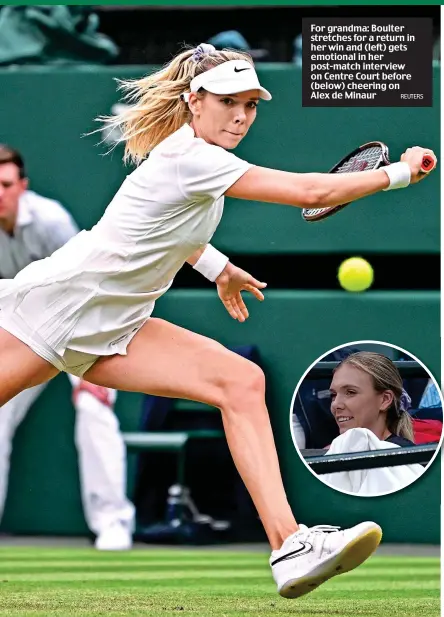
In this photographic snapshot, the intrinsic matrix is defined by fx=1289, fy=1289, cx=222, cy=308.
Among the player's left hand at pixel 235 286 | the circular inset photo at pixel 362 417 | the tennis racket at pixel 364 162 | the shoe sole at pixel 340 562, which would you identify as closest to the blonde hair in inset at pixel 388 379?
the circular inset photo at pixel 362 417

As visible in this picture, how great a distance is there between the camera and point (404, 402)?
4.91 m

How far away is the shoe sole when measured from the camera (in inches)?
103

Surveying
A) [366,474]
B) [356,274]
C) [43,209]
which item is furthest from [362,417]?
[43,209]

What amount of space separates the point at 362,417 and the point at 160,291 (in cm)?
214

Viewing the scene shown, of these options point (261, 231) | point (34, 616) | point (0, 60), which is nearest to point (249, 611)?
point (34, 616)

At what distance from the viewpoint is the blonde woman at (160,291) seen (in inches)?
107

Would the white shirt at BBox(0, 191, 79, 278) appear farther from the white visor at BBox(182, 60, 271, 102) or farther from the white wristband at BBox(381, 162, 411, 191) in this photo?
the white wristband at BBox(381, 162, 411, 191)

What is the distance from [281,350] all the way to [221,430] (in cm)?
39

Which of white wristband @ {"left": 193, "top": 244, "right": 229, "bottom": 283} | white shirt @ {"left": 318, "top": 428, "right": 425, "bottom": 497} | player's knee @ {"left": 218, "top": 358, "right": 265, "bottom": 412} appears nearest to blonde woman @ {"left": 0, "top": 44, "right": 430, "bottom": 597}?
player's knee @ {"left": 218, "top": 358, "right": 265, "bottom": 412}

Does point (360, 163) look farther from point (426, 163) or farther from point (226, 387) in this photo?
point (226, 387)

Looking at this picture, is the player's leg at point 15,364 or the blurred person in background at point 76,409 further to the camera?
the blurred person in background at point 76,409

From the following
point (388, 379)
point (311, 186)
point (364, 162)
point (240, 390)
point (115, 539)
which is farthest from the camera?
point (388, 379)

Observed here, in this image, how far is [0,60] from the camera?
5234mm

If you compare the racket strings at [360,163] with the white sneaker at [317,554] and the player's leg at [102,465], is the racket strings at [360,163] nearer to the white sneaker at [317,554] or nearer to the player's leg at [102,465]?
the white sneaker at [317,554]
